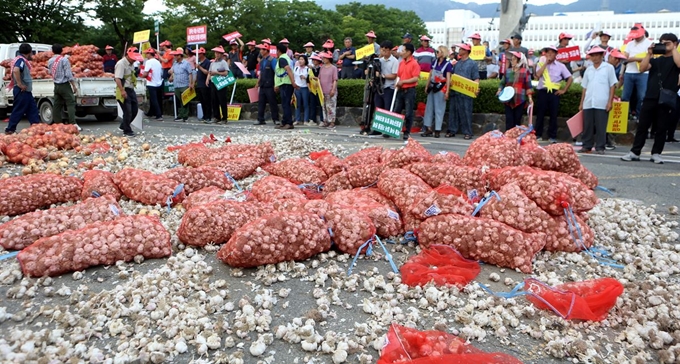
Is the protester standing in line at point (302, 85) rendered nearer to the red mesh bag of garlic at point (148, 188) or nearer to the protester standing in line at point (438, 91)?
the protester standing in line at point (438, 91)

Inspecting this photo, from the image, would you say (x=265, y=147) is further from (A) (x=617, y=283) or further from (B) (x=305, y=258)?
(A) (x=617, y=283)

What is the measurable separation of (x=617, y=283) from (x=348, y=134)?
30.3 feet

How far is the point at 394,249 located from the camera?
4.30m

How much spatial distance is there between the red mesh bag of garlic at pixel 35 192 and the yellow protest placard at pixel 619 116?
9282 mm

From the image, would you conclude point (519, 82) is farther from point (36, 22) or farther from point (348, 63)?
point (36, 22)

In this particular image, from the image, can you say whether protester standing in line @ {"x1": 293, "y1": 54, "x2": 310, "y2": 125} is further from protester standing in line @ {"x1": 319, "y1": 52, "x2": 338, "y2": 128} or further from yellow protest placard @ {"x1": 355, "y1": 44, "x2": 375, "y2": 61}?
yellow protest placard @ {"x1": 355, "y1": 44, "x2": 375, "y2": 61}

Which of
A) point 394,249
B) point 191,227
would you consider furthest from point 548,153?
point 191,227

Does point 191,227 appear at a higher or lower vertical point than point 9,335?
higher

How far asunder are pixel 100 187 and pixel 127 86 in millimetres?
6850

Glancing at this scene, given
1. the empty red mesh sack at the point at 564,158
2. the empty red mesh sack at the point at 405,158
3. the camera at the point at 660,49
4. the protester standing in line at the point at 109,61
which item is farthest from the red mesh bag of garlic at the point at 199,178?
the protester standing in line at the point at 109,61

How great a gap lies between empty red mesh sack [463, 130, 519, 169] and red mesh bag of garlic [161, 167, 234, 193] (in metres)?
2.70

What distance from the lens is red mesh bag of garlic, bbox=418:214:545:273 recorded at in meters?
3.90

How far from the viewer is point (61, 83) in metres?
11.7

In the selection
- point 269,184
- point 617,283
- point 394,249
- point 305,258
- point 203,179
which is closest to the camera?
point 617,283
